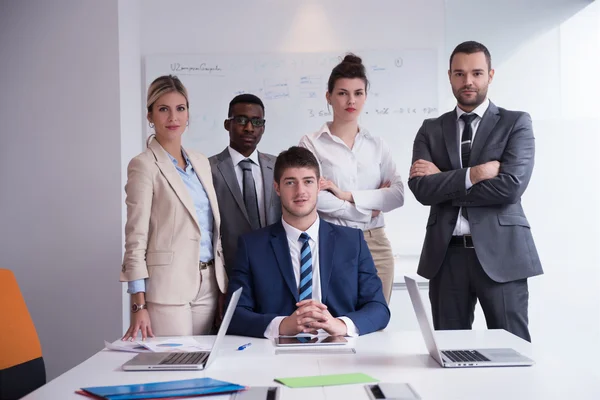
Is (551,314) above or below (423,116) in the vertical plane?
below

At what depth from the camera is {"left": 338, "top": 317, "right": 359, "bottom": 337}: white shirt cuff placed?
219cm

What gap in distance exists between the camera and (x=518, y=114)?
2.87 meters

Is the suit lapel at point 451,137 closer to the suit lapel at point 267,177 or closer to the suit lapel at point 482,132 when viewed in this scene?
the suit lapel at point 482,132

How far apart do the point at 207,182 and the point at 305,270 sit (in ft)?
2.11

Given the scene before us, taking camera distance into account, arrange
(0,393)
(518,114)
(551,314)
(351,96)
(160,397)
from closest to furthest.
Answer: (160,397), (0,393), (518,114), (351,96), (551,314)

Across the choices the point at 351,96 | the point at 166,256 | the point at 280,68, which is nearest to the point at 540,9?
the point at 280,68

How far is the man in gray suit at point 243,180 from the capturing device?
289 cm

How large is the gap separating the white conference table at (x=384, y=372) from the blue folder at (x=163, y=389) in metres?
0.04

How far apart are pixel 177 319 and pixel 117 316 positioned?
1777 millimetres

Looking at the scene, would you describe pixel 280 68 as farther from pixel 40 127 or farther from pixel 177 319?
pixel 177 319

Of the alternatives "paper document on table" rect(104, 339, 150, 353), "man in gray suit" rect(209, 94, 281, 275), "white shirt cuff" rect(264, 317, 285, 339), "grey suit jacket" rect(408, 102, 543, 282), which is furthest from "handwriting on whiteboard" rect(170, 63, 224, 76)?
"paper document on table" rect(104, 339, 150, 353)

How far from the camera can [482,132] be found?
2873 mm

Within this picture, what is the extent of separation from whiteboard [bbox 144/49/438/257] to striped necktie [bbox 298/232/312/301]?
91.9 inches

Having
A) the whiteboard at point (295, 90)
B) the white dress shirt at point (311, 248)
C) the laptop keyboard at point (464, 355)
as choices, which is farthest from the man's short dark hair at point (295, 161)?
the whiteboard at point (295, 90)
